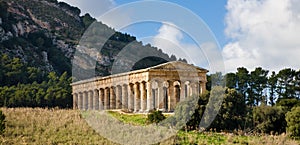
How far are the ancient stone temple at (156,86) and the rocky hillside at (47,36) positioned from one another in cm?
1199

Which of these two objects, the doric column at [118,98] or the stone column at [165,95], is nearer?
the stone column at [165,95]

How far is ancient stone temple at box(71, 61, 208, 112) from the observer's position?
166 feet

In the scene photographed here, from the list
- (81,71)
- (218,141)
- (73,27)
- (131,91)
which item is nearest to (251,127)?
(218,141)

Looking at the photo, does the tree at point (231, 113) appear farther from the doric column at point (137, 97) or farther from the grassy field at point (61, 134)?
the doric column at point (137, 97)

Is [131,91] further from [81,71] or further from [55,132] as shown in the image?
[81,71]

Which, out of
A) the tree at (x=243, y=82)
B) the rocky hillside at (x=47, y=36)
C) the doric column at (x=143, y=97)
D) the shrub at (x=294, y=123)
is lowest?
the shrub at (x=294, y=123)

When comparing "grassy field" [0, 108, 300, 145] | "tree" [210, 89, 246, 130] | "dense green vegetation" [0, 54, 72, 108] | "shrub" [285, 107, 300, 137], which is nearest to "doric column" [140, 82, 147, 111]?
"dense green vegetation" [0, 54, 72, 108]

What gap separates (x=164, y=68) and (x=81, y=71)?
1480 inches

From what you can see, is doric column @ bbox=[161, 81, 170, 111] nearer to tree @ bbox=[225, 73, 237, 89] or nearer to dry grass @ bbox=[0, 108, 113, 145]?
tree @ bbox=[225, 73, 237, 89]

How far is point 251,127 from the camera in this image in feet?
124

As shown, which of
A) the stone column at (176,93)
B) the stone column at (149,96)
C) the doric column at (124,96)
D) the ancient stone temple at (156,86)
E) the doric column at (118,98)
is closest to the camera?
the stone column at (149,96)

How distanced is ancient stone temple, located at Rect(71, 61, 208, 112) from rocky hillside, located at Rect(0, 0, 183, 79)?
1199 centimetres

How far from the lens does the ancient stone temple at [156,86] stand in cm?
5047

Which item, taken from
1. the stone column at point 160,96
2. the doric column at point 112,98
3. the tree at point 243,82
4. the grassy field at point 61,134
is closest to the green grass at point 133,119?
the grassy field at point 61,134
